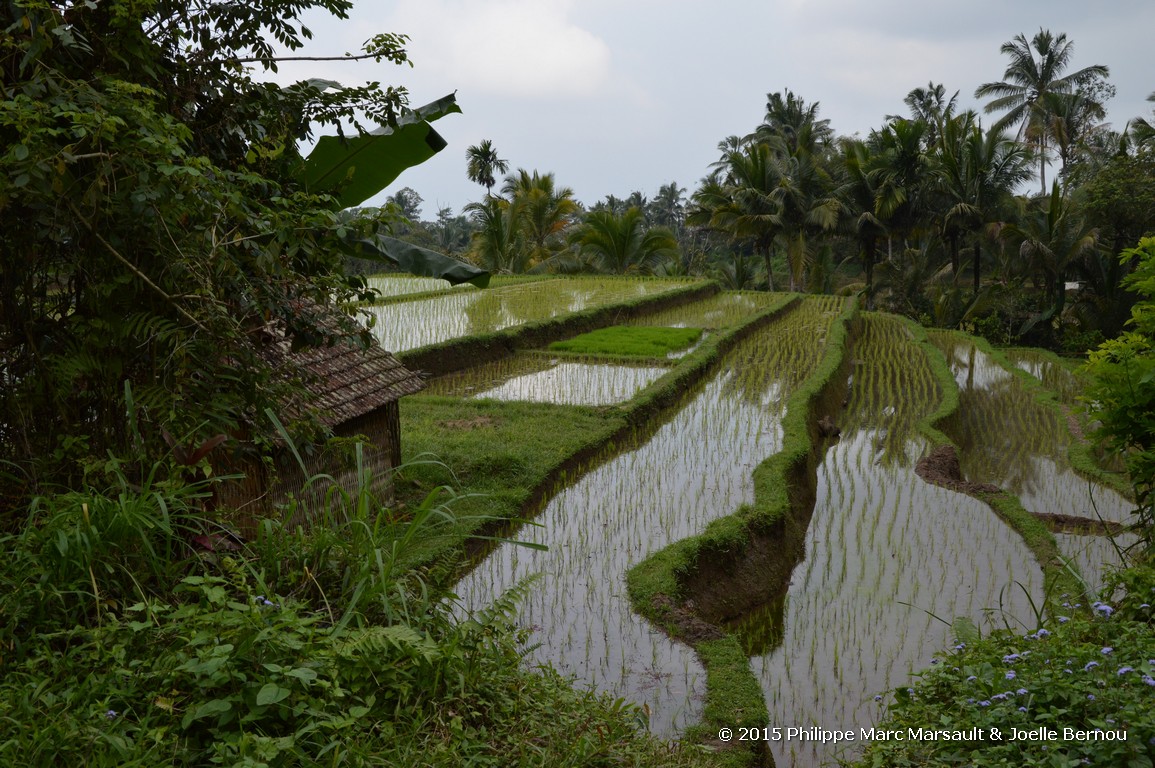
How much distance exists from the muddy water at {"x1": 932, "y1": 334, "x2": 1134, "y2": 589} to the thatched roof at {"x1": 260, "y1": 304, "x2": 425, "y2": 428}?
164 inches

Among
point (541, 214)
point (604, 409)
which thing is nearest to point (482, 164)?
point (541, 214)

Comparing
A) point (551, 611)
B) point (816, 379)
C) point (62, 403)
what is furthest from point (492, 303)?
point (62, 403)

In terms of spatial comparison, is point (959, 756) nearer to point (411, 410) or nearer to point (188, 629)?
point (188, 629)

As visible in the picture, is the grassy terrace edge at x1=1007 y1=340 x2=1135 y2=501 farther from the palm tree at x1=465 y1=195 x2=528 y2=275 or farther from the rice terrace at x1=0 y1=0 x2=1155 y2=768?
the palm tree at x1=465 y1=195 x2=528 y2=275

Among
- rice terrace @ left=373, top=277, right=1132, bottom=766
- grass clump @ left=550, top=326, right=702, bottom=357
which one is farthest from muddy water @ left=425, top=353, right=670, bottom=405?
grass clump @ left=550, top=326, right=702, bottom=357

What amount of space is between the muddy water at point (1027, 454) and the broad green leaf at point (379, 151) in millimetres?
4072

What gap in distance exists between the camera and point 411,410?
8.25 metres

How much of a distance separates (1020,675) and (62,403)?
314 centimetres

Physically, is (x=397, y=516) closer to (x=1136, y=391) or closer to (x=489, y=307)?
(x=1136, y=391)

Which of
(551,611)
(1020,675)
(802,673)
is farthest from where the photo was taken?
(551,611)

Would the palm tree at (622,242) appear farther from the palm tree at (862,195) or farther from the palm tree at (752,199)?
the palm tree at (862,195)

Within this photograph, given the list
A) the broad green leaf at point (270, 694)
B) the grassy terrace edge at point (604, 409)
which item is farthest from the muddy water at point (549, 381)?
the broad green leaf at point (270, 694)

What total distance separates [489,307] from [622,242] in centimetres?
845

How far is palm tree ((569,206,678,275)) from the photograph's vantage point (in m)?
21.9
